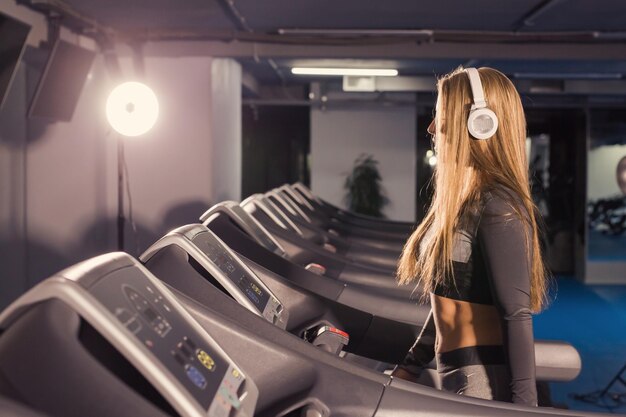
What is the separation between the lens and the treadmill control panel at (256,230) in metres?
2.71

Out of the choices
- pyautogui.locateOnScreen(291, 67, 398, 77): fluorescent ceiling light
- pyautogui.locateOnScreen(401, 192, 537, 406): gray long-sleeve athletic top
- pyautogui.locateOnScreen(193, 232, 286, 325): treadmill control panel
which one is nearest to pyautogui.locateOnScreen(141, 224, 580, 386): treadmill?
pyautogui.locateOnScreen(193, 232, 286, 325): treadmill control panel

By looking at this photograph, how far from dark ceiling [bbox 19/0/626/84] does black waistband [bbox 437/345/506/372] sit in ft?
13.0

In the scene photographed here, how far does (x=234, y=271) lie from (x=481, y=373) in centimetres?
58

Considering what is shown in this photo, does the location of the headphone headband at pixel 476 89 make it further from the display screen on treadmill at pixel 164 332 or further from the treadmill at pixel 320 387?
the display screen on treadmill at pixel 164 332

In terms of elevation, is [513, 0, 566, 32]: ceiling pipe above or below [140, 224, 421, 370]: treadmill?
above

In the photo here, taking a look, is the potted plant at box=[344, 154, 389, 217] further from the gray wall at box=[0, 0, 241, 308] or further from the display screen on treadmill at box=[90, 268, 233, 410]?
the display screen on treadmill at box=[90, 268, 233, 410]

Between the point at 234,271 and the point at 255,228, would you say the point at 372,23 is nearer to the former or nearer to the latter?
the point at 255,228

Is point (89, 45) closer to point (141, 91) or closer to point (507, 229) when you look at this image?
point (141, 91)

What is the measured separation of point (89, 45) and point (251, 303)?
5307 millimetres

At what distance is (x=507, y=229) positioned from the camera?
63.2 inches

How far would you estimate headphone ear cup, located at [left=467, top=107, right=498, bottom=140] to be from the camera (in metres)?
1.64

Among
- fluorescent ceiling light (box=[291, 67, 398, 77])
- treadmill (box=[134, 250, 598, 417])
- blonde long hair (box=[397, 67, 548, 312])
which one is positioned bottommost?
treadmill (box=[134, 250, 598, 417])

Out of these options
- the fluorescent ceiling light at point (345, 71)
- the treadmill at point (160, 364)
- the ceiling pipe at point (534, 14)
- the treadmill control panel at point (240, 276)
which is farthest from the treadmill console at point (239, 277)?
the fluorescent ceiling light at point (345, 71)

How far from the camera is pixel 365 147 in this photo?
1134 centimetres
